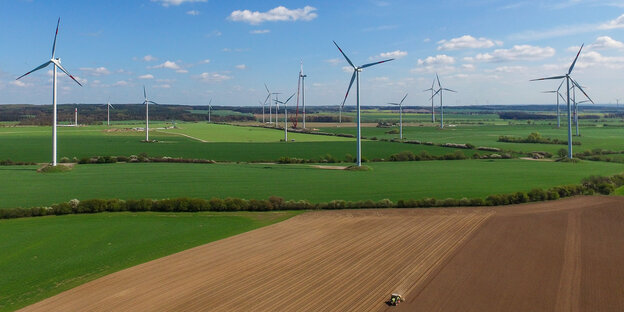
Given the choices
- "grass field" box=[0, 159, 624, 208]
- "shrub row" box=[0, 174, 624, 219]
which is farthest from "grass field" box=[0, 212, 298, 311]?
"grass field" box=[0, 159, 624, 208]

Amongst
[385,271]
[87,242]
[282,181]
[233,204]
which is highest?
[282,181]

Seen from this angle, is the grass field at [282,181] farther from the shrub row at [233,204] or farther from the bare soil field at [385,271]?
the bare soil field at [385,271]

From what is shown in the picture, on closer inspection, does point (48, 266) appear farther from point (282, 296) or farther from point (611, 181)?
point (611, 181)

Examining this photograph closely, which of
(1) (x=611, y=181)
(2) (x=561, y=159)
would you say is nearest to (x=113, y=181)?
(1) (x=611, y=181)

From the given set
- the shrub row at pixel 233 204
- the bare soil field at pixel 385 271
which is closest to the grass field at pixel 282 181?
the shrub row at pixel 233 204

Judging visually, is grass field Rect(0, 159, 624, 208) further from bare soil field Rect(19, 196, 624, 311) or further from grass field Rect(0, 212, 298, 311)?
bare soil field Rect(19, 196, 624, 311)

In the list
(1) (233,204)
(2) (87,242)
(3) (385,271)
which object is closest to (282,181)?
(1) (233,204)

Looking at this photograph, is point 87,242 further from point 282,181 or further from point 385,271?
point 282,181
